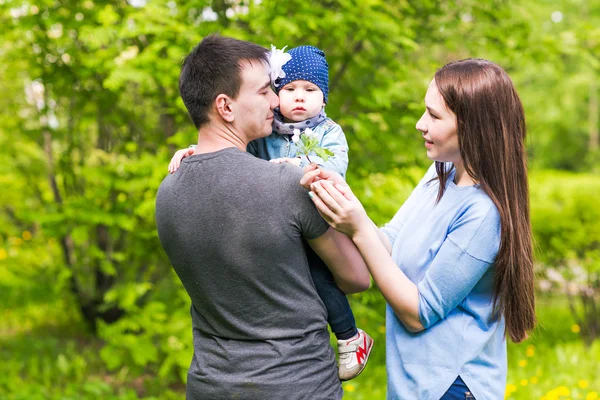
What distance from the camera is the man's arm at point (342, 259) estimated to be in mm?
1831

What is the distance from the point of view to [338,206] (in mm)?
1750

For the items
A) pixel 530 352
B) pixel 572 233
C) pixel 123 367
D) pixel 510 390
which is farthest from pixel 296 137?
pixel 572 233

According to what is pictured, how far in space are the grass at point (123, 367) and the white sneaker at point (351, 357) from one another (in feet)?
6.22

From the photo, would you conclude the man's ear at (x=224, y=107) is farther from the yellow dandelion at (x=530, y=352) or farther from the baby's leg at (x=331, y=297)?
the yellow dandelion at (x=530, y=352)

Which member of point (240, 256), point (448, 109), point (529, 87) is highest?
point (448, 109)

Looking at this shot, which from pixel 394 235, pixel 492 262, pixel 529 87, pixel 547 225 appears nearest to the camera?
pixel 492 262

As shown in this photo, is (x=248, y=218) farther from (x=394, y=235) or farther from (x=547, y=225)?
(x=547, y=225)

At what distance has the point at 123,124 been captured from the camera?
5.37 m

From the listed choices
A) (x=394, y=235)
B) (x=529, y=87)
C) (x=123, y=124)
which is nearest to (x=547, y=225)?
(x=123, y=124)

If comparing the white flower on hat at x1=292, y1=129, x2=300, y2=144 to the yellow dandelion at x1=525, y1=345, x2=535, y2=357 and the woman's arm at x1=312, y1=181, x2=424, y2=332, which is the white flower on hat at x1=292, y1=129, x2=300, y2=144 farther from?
the yellow dandelion at x1=525, y1=345, x2=535, y2=357

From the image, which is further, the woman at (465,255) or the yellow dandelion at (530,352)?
the yellow dandelion at (530,352)

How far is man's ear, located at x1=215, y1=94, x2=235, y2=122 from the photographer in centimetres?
186

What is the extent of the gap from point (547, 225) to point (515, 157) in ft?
15.8

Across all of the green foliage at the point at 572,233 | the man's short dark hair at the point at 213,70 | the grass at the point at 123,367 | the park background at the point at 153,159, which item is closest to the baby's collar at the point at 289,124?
the man's short dark hair at the point at 213,70
